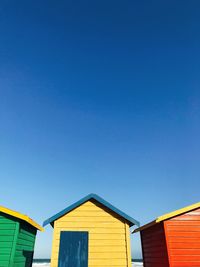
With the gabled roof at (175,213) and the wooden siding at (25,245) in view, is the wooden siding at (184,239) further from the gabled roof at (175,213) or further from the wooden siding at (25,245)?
the wooden siding at (25,245)

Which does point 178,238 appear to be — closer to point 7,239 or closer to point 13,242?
point 13,242

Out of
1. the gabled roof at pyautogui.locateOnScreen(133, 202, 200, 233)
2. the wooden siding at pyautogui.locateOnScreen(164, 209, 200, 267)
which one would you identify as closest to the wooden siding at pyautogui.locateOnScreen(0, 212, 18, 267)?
the gabled roof at pyautogui.locateOnScreen(133, 202, 200, 233)

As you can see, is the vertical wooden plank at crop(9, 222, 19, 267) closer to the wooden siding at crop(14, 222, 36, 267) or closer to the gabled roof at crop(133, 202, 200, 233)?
the wooden siding at crop(14, 222, 36, 267)

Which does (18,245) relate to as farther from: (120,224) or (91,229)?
(120,224)

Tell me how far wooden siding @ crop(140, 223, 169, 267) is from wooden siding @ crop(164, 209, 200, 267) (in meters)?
0.32

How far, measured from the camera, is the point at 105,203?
34.4 ft

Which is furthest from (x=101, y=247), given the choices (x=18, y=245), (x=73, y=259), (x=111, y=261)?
(x=18, y=245)

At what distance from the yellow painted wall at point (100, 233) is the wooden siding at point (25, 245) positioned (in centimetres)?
149

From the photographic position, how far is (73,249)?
9.63 meters

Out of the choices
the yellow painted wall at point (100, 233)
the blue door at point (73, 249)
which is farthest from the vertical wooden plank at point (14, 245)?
the blue door at point (73, 249)

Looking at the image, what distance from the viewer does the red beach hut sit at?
360 inches

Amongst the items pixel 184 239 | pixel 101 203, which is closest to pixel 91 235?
pixel 101 203

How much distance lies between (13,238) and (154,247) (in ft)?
21.8

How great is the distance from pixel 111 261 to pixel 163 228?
106 inches
